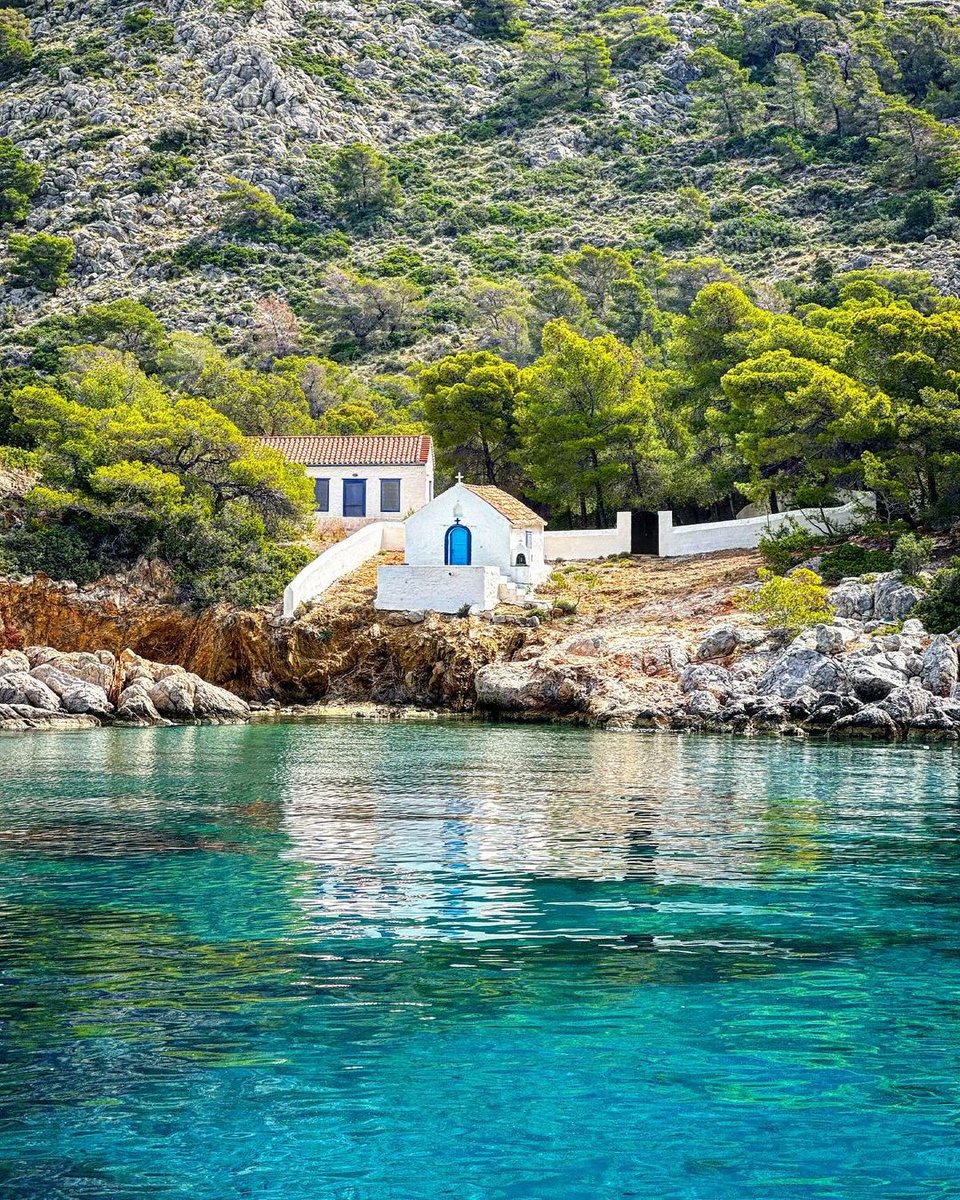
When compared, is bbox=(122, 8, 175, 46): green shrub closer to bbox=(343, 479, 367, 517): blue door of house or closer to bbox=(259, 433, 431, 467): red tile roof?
bbox=(259, 433, 431, 467): red tile roof

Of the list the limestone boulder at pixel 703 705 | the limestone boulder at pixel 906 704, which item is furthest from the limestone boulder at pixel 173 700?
the limestone boulder at pixel 906 704

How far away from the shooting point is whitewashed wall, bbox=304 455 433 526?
55719 millimetres

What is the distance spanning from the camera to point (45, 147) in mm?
113562

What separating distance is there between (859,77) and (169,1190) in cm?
11605

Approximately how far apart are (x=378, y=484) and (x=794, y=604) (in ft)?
72.9

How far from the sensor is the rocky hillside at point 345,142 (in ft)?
327

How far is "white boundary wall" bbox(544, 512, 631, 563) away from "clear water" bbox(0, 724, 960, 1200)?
3371cm

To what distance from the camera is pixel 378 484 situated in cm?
5616

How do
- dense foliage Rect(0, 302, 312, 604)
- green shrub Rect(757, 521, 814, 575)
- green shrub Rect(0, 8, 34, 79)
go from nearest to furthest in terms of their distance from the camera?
1. green shrub Rect(757, 521, 814, 575)
2. dense foliage Rect(0, 302, 312, 604)
3. green shrub Rect(0, 8, 34, 79)

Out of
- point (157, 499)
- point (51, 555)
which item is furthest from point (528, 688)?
point (51, 555)

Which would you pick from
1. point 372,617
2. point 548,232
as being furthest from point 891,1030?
point 548,232

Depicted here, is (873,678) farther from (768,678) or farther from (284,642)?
(284,642)

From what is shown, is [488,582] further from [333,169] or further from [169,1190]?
[333,169]

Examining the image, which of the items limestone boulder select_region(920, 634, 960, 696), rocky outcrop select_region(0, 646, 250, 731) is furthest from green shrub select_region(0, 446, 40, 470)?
limestone boulder select_region(920, 634, 960, 696)
